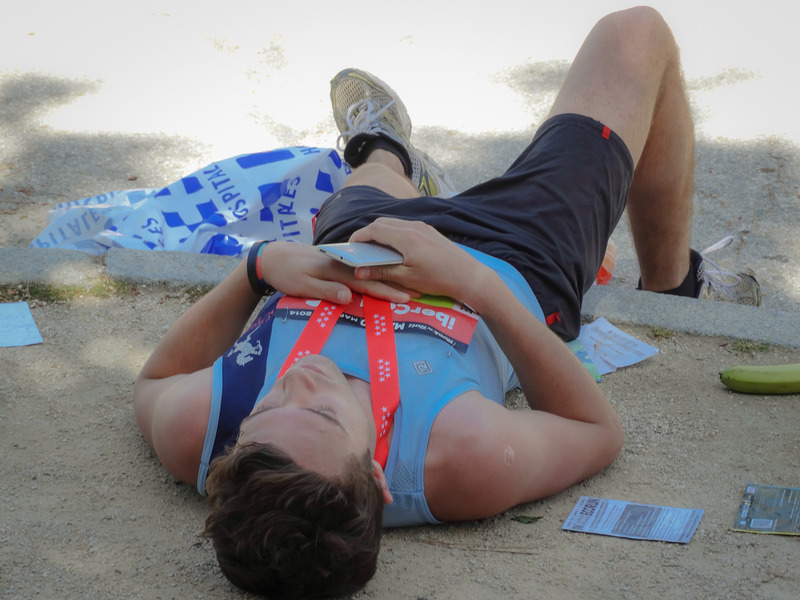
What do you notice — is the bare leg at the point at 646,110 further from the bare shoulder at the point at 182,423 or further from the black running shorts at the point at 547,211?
the bare shoulder at the point at 182,423

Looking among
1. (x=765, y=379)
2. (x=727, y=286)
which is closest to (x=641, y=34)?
(x=727, y=286)

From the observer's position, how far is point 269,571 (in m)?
1.56

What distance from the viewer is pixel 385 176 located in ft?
9.91

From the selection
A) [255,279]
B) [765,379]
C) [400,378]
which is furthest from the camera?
[765,379]

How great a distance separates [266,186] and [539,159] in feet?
4.76

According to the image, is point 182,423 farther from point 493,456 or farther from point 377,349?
point 493,456

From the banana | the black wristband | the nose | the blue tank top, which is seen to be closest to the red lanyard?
the blue tank top

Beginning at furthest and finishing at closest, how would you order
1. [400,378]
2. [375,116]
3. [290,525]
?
[375,116] < [400,378] < [290,525]

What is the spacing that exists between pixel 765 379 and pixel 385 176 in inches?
55.3

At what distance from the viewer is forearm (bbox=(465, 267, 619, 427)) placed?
79.2 inches

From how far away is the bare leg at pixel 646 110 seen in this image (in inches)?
109

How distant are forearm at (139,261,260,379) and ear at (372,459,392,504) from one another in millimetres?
741

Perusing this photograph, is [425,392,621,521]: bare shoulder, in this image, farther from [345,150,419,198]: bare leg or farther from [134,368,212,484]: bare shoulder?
[345,150,419,198]: bare leg

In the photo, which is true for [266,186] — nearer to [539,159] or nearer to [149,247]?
[149,247]
